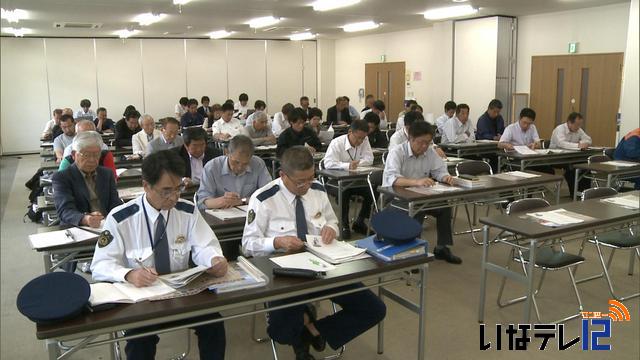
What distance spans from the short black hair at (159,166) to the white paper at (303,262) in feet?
2.13

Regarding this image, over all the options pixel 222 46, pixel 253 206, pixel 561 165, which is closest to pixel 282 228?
pixel 253 206

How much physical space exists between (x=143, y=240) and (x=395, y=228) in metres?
1.25

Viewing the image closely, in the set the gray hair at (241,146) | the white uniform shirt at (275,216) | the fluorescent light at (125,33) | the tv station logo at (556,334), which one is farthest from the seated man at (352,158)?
the fluorescent light at (125,33)

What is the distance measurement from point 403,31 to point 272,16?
4.35 m

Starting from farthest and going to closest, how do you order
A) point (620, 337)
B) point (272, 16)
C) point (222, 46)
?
point (222, 46)
point (272, 16)
point (620, 337)

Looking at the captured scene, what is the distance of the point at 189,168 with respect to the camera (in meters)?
4.87

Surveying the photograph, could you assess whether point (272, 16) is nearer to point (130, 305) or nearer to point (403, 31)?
point (403, 31)

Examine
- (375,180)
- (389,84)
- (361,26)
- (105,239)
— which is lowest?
(375,180)

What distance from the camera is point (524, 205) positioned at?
3.92 meters

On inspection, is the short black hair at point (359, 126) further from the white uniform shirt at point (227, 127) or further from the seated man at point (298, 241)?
the white uniform shirt at point (227, 127)

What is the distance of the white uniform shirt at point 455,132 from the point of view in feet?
27.3

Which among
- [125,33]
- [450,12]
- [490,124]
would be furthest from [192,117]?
[490,124]

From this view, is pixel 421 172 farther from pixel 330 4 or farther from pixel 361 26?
pixel 361 26

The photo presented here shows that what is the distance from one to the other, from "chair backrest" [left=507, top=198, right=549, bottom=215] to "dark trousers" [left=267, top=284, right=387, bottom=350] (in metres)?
1.43
